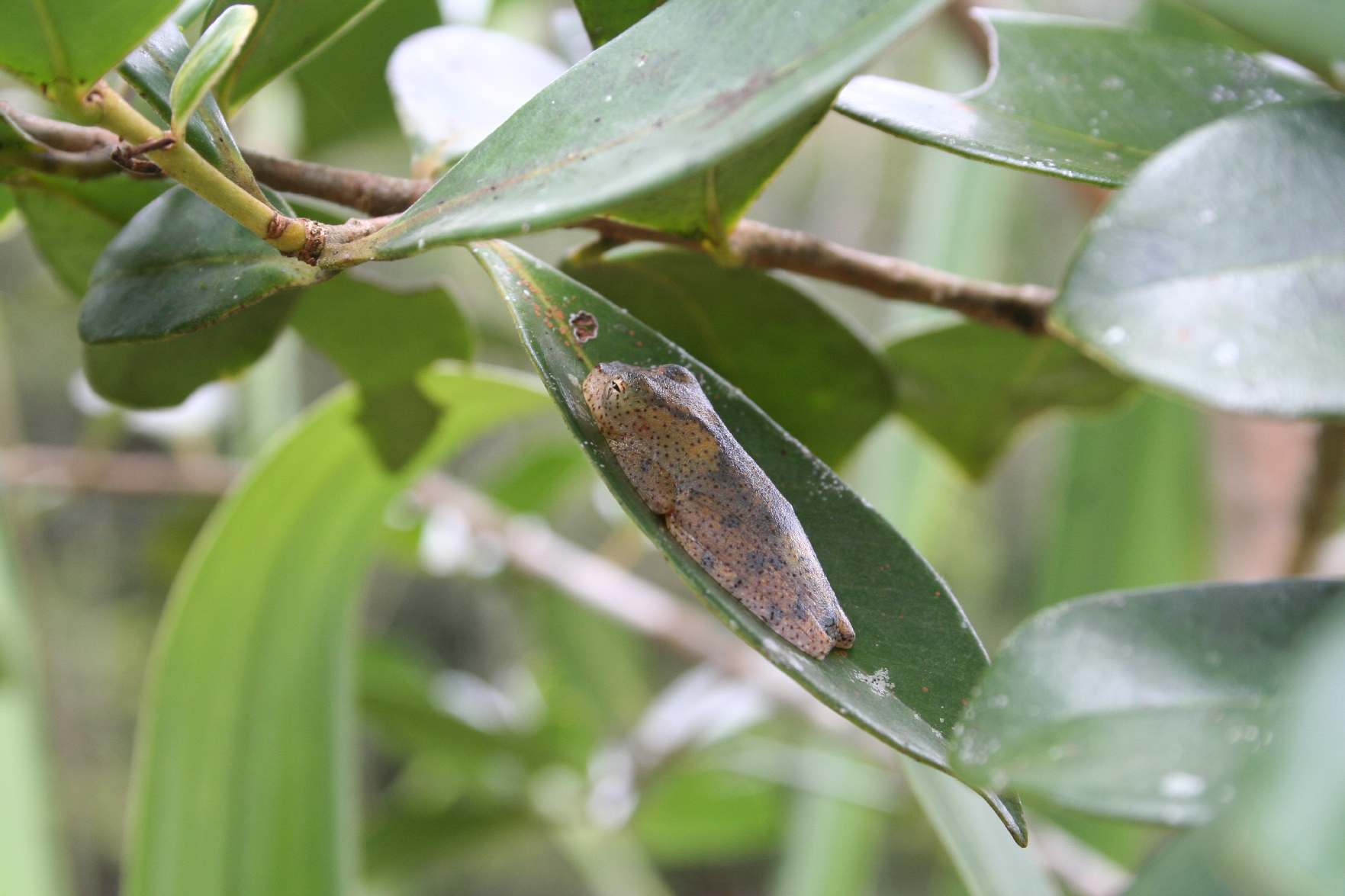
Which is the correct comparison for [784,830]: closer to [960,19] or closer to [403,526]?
[403,526]

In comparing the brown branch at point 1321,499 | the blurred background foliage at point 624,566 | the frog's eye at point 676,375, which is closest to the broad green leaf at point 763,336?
the frog's eye at point 676,375

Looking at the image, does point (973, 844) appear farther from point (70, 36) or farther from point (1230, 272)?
point (70, 36)

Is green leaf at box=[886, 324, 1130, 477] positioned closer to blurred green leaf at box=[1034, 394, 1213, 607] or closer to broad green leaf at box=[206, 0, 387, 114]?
broad green leaf at box=[206, 0, 387, 114]

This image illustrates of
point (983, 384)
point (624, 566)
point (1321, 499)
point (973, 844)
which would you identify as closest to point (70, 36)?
point (983, 384)

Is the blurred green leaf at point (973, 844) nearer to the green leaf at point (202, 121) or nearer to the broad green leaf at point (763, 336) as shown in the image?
the broad green leaf at point (763, 336)

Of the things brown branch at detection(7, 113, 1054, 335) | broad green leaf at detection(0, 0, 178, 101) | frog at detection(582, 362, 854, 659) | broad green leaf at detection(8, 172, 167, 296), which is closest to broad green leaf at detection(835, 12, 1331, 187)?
brown branch at detection(7, 113, 1054, 335)
